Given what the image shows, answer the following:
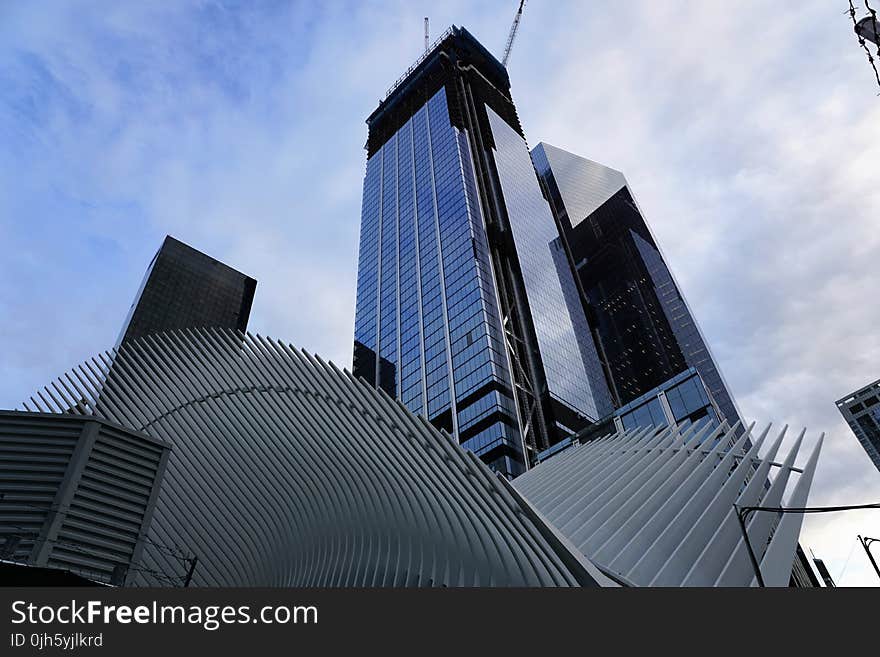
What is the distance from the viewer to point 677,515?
2238 cm

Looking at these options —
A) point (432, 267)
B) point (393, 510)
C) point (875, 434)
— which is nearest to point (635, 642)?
point (393, 510)

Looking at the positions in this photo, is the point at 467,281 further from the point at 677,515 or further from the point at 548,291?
the point at 677,515

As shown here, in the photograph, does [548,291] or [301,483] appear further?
[548,291]

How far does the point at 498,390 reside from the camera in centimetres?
9356

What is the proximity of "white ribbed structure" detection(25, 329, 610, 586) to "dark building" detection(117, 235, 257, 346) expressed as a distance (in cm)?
10069

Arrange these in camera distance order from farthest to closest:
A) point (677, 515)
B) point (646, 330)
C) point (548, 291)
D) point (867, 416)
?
point (646, 330) < point (867, 416) < point (548, 291) < point (677, 515)

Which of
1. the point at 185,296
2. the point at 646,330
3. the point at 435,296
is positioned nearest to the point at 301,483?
the point at 435,296

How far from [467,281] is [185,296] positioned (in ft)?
238

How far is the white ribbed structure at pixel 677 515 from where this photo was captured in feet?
60.7

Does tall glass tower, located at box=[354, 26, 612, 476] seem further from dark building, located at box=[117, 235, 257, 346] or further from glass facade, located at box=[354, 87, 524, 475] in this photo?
dark building, located at box=[117, 235, 257, 346]

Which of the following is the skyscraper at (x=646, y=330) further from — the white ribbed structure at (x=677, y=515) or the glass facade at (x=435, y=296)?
the white ribbed structure at (x=677, y=515)

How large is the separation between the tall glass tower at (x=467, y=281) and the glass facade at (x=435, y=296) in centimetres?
30

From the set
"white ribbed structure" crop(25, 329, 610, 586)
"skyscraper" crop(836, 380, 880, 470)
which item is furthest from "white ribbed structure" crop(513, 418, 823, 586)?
"skyscraper" crop(836, 380, 880, 470)

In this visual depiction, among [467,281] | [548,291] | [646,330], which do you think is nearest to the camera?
[467,281]
